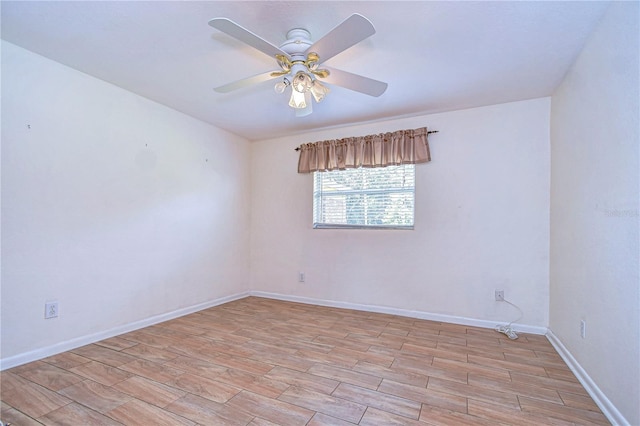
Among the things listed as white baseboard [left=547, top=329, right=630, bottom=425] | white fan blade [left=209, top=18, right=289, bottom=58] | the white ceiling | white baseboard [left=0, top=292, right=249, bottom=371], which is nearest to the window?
the white ceiling

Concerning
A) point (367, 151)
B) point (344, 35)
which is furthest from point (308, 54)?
point (367, 151)

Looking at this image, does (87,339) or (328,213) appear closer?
(87,339)

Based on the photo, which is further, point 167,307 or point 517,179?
point 167,307

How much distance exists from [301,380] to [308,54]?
2.09m

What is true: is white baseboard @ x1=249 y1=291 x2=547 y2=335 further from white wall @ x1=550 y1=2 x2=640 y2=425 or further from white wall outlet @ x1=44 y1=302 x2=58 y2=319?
white wall outlet @ x1=44 y1=302 x2=58 y2=319

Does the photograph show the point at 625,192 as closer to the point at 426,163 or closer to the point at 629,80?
the point at 629,80

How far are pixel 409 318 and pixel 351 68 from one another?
262 centimetres

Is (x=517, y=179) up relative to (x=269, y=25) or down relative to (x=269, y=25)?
down

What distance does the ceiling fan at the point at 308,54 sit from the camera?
1502 millimetres

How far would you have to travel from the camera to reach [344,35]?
5.09 ft

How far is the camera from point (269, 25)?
6.11ft

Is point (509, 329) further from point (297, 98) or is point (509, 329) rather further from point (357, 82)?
point (297, 98)

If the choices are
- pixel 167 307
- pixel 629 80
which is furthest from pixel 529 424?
pixel 167 307

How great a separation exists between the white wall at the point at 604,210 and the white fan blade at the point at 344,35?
1313 millimetres
